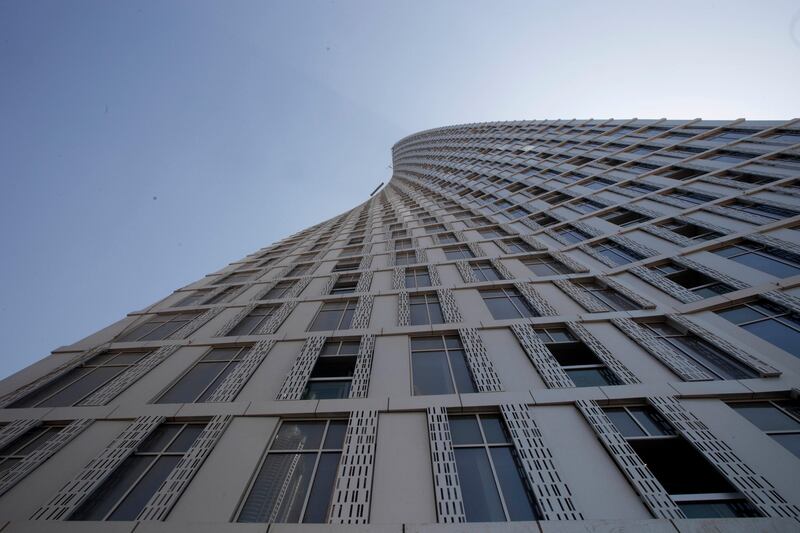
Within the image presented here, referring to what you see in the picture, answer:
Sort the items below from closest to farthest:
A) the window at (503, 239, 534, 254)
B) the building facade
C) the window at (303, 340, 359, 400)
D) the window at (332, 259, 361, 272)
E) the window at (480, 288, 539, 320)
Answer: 1. the building facade
2. the window at (303, 340, 359, 400)
3. the window at (480, 288, 539, 320)
4. the window at (503, 239, 534, 254)
5. the window at (332, 259, 361, 272)

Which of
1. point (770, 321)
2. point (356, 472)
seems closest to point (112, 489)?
point (356, 472)

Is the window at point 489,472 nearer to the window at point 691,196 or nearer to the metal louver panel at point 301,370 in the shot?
the metal louver panel at point 301,370

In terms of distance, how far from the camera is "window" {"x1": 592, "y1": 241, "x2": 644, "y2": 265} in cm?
1461

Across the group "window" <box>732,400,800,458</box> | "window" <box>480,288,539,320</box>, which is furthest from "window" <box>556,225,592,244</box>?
"window" <box>732,400,800,458</box>

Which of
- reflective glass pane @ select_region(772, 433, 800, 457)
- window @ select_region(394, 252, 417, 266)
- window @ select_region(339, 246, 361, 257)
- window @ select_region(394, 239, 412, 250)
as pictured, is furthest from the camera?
window @ select_region(339, 246, 361, 257)

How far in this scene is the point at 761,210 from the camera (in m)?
14.0

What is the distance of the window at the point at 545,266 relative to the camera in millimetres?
15188

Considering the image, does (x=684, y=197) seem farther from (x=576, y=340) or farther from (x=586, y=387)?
(x=586, y=387)

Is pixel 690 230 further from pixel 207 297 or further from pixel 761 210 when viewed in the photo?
pixel 207 297

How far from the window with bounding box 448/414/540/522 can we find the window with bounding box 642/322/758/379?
21.2ft

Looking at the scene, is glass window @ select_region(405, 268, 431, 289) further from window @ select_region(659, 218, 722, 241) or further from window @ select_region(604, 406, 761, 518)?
window @ select_region(659, 218, 722, 241)

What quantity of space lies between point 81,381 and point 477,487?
46.9 ft

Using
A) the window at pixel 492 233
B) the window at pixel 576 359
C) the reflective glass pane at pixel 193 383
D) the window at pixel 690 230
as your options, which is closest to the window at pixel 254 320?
the reflective glass pane at pixel 193 383

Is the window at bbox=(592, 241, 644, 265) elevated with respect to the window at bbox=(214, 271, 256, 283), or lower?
elevated
